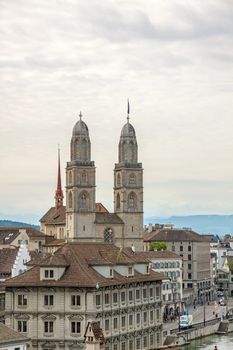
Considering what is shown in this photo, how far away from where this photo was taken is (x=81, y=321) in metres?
78.8

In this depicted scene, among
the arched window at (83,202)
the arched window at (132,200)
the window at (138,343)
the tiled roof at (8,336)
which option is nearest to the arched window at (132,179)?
the arched window at (132,200)

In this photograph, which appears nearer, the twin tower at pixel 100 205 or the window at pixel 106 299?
the window at pixel 106 299

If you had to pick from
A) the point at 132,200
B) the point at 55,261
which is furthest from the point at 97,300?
the point at 132,200

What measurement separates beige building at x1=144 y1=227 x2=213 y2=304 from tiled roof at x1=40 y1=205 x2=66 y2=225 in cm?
1461

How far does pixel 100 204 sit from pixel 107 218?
5.76 metres

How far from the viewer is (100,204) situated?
164250mm

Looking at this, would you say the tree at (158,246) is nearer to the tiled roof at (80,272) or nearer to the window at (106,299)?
the tiled roof at (80,272)

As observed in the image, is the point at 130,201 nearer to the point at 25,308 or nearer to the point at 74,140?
the point at 74,140

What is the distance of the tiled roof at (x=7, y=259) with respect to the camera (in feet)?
317

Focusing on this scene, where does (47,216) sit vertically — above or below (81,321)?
above

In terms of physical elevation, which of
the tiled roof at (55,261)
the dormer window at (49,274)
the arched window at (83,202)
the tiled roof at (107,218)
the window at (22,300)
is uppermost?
the arched window at (83,202)

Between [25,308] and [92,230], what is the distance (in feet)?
247

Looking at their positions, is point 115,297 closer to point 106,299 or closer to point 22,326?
point 106,299

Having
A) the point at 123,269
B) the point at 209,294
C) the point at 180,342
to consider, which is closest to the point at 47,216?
the point at 209,294
